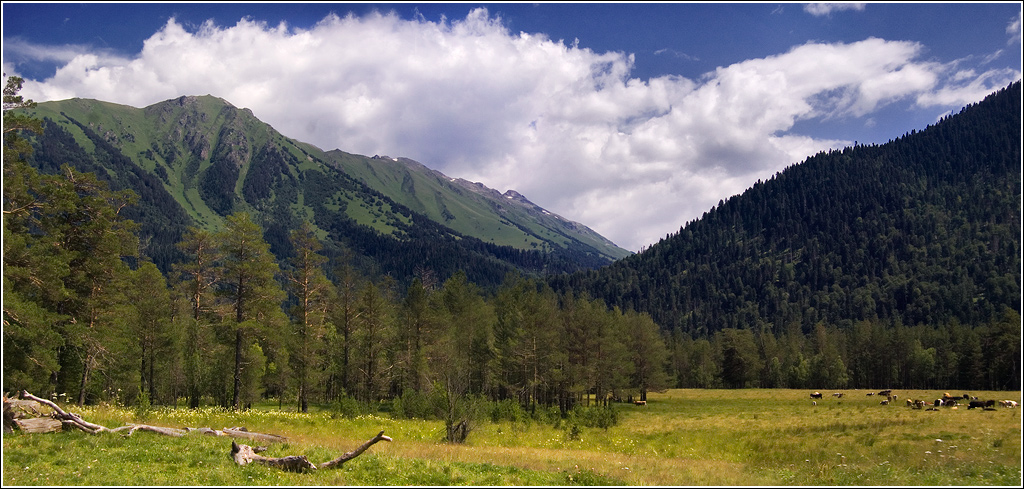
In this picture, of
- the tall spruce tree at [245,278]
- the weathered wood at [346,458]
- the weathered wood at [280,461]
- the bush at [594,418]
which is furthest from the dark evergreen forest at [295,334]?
the weathered wood at [346,458]

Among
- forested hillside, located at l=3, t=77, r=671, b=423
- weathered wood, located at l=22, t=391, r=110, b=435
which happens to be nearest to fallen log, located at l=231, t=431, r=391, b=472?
weathered wood, located at l=22, t=391, r=110, b=435

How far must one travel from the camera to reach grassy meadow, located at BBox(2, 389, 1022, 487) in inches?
582

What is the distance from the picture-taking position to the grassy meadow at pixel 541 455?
48.5 feet

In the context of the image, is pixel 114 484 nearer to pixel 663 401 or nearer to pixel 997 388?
pixel 663 401

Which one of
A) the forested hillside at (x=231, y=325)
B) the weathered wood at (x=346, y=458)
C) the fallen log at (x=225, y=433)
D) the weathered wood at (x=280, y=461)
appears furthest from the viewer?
the forested hillside at (x=231, y=325)

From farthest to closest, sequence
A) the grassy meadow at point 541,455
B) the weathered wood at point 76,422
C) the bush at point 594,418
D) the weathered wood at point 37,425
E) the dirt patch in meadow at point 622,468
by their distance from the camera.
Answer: the bush at point 594,418
the weathered wood at point 76,422
the weathered wood at point 37,425
the dirt patch in meadow at point 622,468
the grassy meadow at point 541,455

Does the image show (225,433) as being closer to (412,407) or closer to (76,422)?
(76,422)

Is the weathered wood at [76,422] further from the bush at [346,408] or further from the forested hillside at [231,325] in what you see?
the bush at [346,408]

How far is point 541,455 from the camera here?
77.5ft

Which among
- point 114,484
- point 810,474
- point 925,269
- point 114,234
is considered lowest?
point 810,474

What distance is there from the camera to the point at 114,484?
13.1 metres

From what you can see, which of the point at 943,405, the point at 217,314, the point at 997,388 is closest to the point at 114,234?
the point at 217,314

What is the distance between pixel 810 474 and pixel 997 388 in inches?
4362

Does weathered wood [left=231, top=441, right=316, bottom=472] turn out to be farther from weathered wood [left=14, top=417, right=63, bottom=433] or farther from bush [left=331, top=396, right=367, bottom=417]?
bush [left=331, top=396, right=367, bottom=417]
